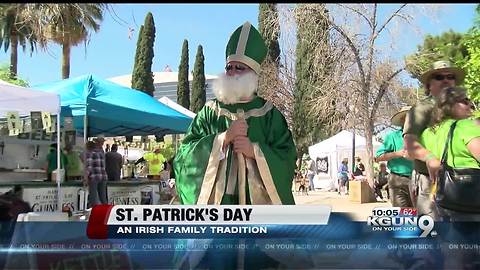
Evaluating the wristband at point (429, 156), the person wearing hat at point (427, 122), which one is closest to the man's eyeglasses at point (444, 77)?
the person wearing hat at point (427, 122)

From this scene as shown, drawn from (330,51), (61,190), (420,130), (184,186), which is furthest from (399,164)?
(61,190)

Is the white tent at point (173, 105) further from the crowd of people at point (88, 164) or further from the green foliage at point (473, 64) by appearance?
the green foliage at point (473, 64)

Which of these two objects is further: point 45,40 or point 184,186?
point 45,40

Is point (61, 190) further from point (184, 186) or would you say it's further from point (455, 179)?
point (455, 179)

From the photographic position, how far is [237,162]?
269 cm

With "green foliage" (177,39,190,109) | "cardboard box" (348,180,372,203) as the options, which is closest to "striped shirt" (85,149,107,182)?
"green foliage" (177,39,190,109)

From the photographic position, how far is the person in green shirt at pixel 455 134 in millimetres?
2438

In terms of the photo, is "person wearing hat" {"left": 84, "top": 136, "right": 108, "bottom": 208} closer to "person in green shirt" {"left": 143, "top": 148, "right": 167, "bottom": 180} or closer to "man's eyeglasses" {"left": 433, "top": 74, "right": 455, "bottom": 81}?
"person in green shirt" {"left": 143, "top": 148, "right": 167, "bottom": 180}

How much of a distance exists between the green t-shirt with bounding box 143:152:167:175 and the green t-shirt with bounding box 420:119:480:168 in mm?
9158

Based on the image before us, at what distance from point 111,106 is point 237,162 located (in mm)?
5671

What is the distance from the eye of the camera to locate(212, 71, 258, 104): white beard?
2760mm

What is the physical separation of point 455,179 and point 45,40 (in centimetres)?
237

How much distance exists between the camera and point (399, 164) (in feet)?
14.9

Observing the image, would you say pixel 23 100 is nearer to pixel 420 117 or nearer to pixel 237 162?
pixel 237 162
